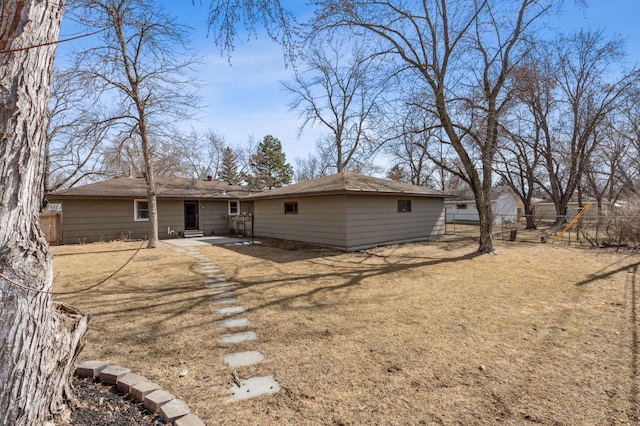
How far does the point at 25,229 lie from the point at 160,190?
13300 millimetres

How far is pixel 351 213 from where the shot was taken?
10766 millimetres

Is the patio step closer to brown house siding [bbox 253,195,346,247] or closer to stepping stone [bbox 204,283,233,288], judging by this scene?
brown house siding [bbox 253,195,346,247]

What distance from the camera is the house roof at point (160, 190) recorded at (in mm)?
13273

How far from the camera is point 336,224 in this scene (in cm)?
1095

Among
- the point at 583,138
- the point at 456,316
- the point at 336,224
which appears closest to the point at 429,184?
the point at 583,138

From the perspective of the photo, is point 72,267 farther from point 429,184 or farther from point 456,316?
point 429,184

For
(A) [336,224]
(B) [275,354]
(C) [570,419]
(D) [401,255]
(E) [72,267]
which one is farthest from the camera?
(A) [336,224]

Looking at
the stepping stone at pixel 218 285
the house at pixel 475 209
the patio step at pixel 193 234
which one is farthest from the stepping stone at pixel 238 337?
the house at pixel 475 209

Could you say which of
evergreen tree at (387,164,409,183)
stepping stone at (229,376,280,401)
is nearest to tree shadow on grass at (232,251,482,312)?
stepping stone at (229,376,280,401)

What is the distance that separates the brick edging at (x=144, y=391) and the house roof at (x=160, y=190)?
12.1 metres

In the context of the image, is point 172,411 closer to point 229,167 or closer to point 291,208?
point 291,208

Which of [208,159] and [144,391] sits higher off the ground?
[208,159]

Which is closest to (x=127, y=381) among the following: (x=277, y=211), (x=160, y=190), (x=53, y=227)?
(x=277, y=211)

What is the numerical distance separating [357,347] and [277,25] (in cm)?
354
